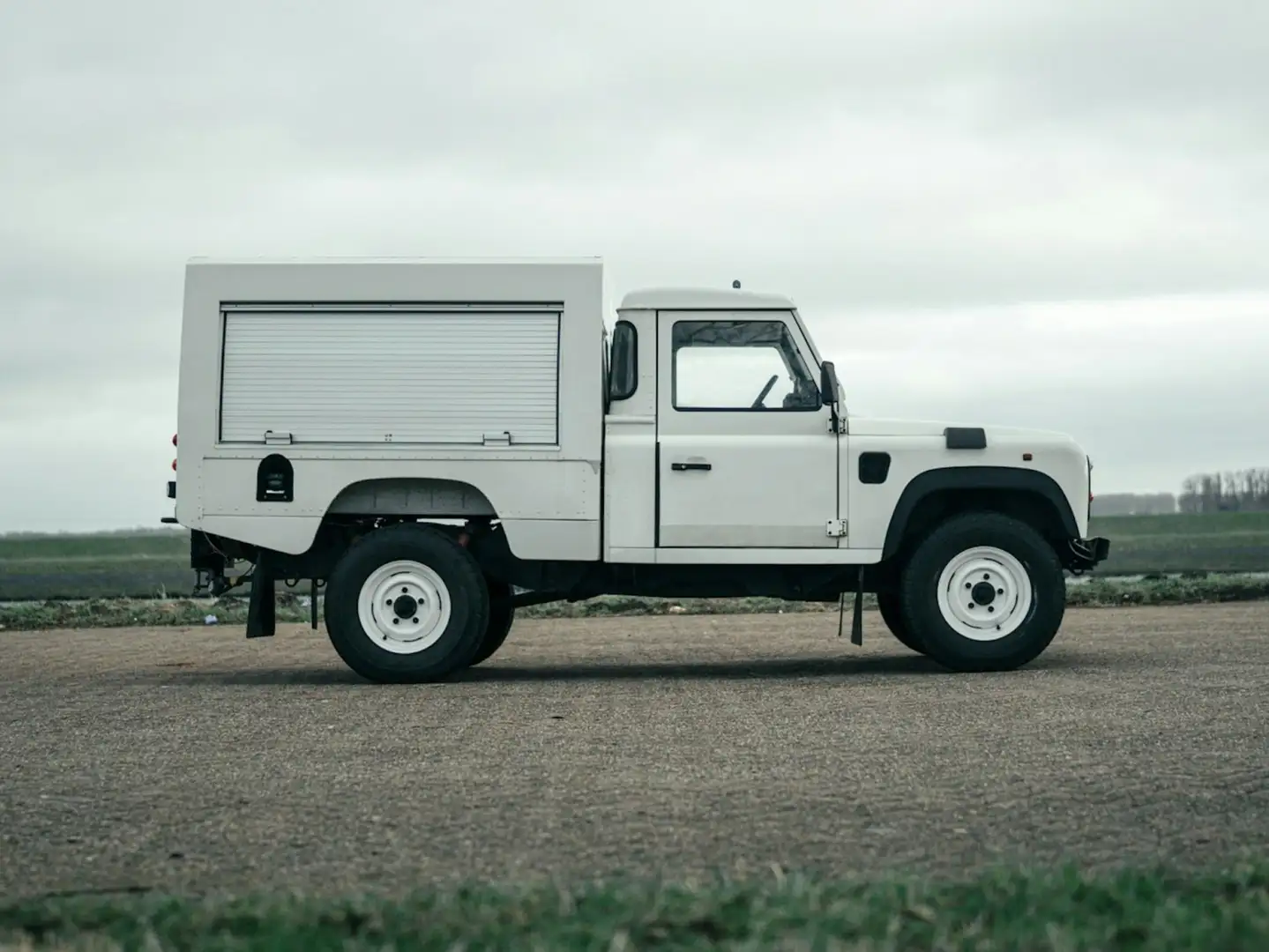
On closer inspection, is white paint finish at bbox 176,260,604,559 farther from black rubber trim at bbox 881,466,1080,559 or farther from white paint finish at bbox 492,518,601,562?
A: black rubber trim at bbox 881,466,1080,559

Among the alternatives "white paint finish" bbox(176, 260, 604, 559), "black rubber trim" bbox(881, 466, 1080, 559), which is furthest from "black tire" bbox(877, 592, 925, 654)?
"white paint finish" bbox(176, 260, 604, 559)

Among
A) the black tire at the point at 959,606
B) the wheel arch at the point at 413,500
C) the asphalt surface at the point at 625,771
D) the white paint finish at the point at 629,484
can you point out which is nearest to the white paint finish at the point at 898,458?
the black tire at the point at 959,606

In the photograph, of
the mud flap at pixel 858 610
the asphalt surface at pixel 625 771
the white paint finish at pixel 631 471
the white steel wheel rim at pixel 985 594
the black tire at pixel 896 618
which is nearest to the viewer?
the asphalt surface at pixel 625 771

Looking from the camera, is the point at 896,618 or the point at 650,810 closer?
the point at 650,810

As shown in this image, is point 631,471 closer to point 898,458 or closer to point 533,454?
point 533,454

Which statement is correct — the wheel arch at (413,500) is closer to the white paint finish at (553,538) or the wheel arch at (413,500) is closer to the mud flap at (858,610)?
the white paint finish at (553,538)

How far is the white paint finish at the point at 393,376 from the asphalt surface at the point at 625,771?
5.81 ft

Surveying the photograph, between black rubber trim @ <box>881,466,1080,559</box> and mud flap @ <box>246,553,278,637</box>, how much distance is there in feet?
14.2

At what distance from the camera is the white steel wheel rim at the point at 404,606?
10680mm

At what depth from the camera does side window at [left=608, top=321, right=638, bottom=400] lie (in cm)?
1080

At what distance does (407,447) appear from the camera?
35.1ft

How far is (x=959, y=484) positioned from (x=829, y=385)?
114cm

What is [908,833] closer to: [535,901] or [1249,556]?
[535,901]

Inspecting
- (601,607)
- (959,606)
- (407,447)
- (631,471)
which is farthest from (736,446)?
(601,607)
